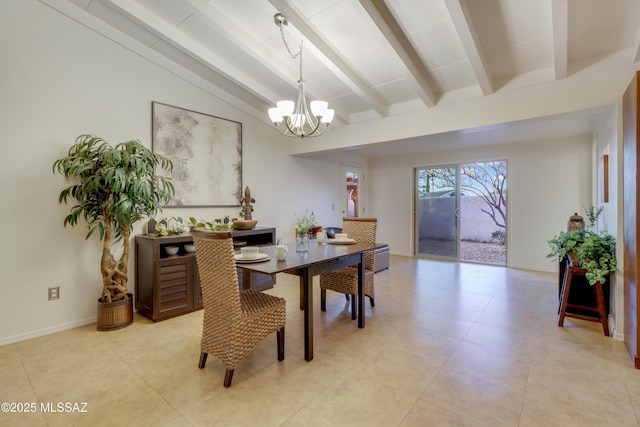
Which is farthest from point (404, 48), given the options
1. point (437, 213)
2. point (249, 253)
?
point (437, 213)

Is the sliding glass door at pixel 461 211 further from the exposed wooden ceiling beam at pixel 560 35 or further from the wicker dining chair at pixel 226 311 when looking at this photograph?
the wicker dining chair at pixel 226 311

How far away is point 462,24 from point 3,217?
419 centimetres

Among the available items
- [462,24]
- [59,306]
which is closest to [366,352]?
[462,24]

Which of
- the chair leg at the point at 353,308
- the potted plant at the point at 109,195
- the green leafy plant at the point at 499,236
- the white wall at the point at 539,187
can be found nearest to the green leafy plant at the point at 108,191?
the potted plant at the point at 109,195

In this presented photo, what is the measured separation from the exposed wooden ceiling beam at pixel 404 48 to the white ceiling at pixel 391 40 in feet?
0.04

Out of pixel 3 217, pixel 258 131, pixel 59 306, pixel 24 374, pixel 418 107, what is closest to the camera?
pixel 24 374

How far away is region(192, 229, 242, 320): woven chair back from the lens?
1.87 meters

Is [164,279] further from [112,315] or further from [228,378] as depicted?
[228,378]

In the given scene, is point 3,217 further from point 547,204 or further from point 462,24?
point 547,204

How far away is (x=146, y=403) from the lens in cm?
180

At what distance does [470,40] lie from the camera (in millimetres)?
2533

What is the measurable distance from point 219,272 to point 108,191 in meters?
1.65

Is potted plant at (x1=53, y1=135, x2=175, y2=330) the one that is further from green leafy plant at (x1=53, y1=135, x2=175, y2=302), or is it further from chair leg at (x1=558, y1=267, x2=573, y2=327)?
chair leg at (x1=558, y1=267, x2=573, y2=327)

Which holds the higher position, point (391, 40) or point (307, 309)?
point (391, 40)
